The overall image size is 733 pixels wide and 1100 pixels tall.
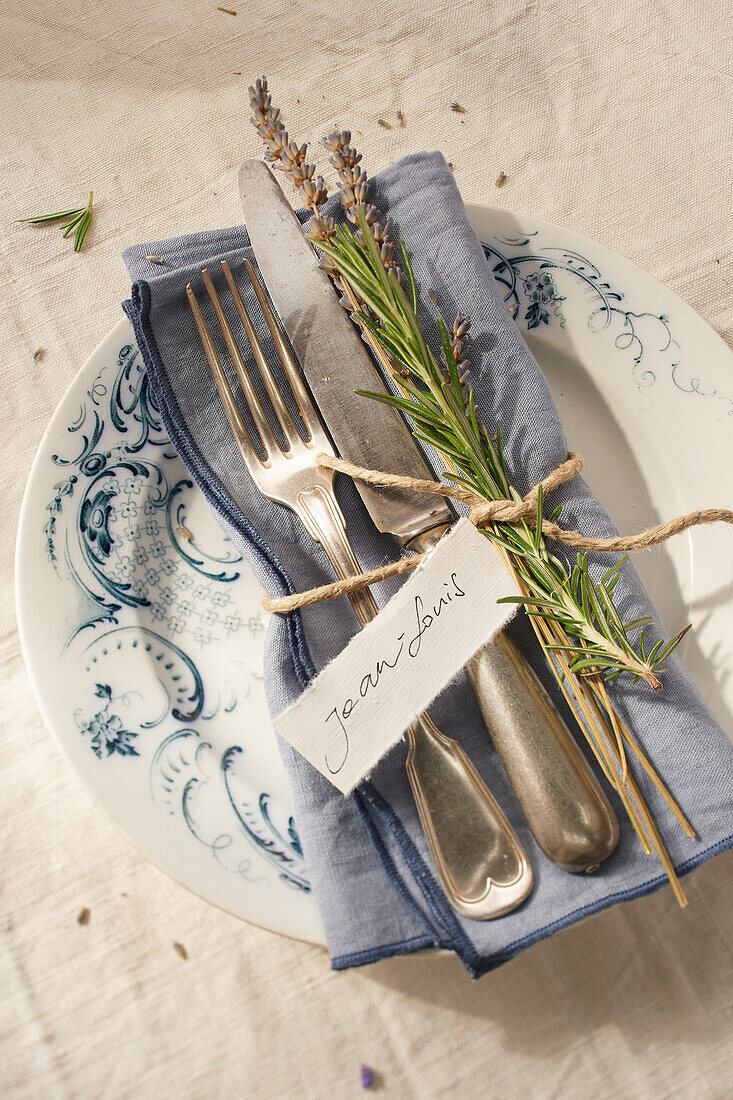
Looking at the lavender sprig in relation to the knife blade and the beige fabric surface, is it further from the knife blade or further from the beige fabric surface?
the beige fabric surface

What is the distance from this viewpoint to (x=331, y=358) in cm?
79

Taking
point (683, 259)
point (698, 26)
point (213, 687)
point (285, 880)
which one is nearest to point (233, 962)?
point (285, 880)

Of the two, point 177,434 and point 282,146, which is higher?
point 282,146

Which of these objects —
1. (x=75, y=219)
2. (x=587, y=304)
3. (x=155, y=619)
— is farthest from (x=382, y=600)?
(x=75, y=219)

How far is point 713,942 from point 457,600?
0.55m

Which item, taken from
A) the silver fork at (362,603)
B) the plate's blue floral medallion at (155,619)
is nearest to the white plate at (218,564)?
the plate's blue floral medallion at (155,619)

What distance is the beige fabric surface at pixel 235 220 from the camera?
2.68 ft

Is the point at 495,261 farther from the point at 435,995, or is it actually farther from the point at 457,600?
the point at 435,995

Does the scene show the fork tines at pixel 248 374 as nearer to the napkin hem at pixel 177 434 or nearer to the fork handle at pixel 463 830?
the napkin hem at pixel 177 434

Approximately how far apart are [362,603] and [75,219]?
742 mm

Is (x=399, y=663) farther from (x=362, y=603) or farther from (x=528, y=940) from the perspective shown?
(x=528, y=940)

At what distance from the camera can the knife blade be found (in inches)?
29.4

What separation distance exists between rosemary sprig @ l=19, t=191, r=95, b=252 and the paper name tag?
0.75m

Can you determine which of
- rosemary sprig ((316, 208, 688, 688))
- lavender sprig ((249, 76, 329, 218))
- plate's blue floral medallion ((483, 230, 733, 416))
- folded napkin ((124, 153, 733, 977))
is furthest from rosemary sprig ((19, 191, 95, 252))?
plate's blue floral medallion ((483, 230, 733, 416))
